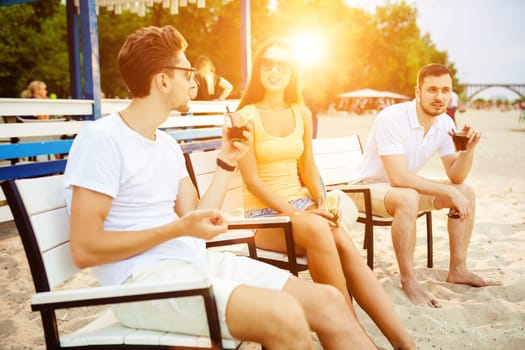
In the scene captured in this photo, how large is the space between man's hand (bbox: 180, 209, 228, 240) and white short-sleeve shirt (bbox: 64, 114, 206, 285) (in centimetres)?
24

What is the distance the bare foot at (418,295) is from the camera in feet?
10.7

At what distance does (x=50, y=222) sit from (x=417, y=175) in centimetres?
274

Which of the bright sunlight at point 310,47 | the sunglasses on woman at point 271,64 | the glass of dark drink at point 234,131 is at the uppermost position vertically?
the bright sunlight at point 310,47

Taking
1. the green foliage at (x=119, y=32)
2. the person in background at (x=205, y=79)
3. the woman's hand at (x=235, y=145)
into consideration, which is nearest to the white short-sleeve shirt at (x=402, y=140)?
the woman's hand at (x=235, y=145)

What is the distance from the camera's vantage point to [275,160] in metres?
3.17

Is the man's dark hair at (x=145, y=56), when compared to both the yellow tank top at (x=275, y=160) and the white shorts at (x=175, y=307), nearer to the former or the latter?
the white shorts at (x=175, y=307)

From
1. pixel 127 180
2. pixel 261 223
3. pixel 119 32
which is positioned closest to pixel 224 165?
pixel 261 223

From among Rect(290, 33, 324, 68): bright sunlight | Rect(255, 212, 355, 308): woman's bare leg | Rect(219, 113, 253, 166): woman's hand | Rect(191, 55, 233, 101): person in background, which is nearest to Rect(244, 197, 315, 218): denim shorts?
Rect(255, 212, 355, 308): woman's bare leg

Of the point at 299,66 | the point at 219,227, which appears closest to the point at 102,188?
the point at 219,227

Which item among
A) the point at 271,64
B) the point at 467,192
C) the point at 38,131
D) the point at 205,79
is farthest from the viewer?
the point at 205,79

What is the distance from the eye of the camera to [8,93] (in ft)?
98.0

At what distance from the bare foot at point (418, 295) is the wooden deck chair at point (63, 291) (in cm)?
205

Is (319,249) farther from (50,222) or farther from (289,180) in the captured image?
(50,222)

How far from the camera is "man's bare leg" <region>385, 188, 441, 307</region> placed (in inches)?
133
